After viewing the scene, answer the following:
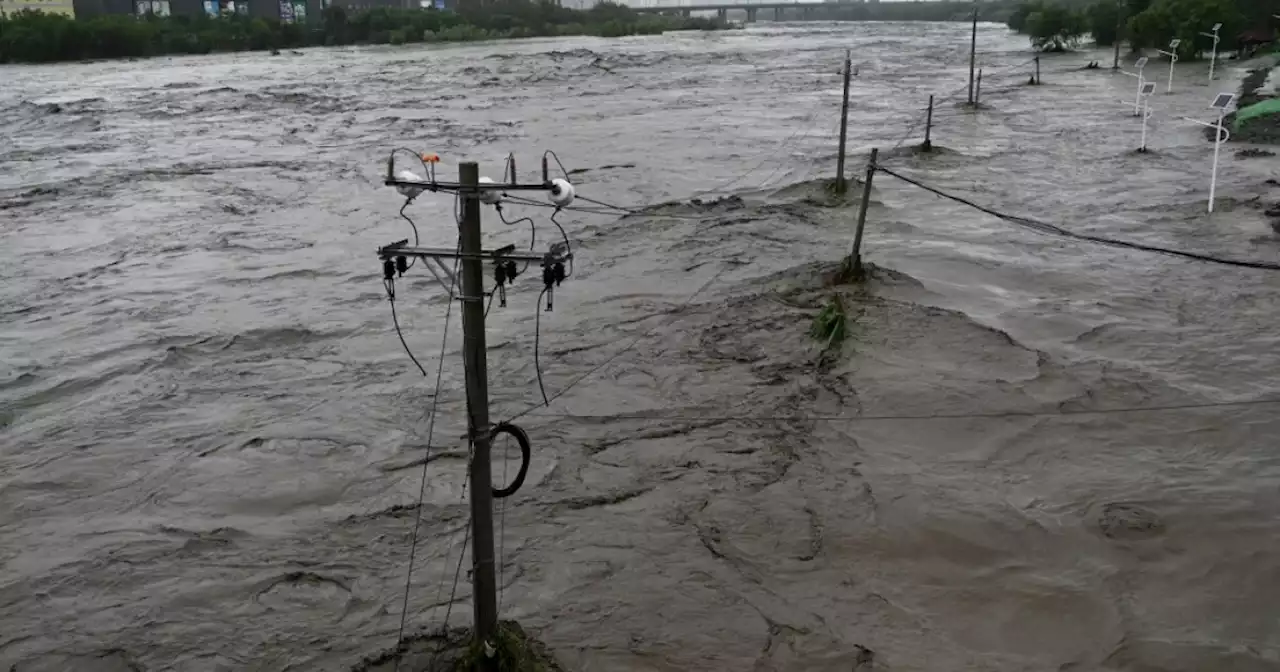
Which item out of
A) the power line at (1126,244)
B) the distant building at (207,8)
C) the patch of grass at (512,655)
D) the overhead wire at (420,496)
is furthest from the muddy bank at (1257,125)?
the distant building at (207,8)

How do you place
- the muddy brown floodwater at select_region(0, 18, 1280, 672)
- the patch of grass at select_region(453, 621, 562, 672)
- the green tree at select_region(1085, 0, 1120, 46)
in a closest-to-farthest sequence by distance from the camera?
the patch of grass at select_region(453, 621, 562, 672)
the muddy brown floodwater at select_region(0, 18, 1280, 672)
the green tree at select_region(1085, 0, 1120, 46)

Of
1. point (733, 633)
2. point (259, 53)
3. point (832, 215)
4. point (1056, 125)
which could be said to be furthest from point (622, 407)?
point (259, 53)

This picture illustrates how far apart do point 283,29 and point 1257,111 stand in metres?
65.3

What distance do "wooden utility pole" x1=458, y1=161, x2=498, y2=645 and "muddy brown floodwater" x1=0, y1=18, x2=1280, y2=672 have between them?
1362 millimetres

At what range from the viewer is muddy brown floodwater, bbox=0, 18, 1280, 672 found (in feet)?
26.0

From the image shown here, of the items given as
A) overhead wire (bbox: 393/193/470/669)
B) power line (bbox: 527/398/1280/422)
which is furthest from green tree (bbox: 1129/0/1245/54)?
overhead wire (bbox: 393/193/470/669)

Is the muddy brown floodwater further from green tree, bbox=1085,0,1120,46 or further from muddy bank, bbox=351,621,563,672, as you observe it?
green tree, bbox=1085,0,1120,46

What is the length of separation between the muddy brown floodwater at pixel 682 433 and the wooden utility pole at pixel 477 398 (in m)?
1.36

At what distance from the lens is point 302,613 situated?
804 cm

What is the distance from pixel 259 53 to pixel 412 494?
67.0 meters

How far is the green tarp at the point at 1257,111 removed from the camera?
79.9 feet

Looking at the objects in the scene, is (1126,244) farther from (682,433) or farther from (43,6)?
(43,6)

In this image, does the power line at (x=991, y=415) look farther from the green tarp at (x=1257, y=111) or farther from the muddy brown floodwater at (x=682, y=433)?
the green tarp at (x=1257, y=111)

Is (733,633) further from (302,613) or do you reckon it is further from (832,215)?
(832,215)
